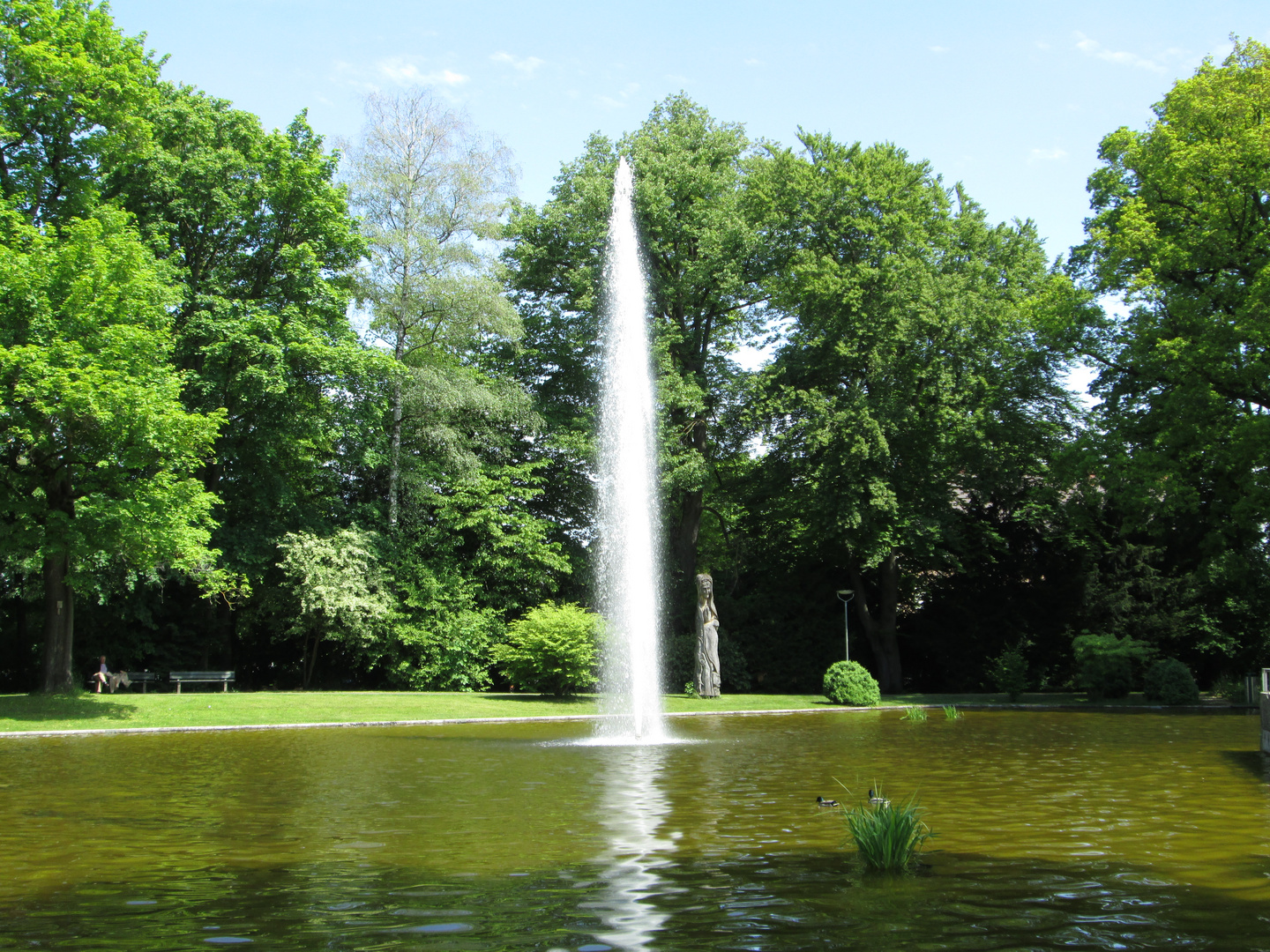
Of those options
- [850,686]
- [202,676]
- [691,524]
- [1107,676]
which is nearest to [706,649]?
[850,686]

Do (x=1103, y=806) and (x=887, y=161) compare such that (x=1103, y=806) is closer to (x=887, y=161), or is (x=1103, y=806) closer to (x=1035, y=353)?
(x=1035, y=353)

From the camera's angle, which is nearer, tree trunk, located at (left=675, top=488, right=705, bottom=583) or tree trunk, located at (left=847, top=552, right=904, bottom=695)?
tree trunk, located at (left=847, top=552, right=904, bottom=695)

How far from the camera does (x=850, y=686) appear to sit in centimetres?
3003

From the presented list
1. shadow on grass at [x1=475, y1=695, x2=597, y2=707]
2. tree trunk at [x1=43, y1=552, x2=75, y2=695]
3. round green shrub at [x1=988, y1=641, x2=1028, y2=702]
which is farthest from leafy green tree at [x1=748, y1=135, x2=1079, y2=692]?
tree trunk at [x1=43, y1=552, x2=75, y2=695]

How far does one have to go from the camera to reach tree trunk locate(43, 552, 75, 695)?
83.4 feet

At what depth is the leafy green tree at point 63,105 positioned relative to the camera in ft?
88.6

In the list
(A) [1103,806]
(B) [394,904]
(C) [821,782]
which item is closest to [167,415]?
(C) [821,782]

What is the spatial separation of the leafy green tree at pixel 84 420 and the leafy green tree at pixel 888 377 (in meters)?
20.2

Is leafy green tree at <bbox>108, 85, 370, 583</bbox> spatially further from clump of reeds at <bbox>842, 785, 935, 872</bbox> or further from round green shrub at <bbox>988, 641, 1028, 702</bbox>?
clump of reeds at <bbox>842, 785, 935, 872</bbox>

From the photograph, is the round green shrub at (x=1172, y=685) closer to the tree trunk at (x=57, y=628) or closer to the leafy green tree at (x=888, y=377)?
the leafy green tree at (x=888, y=377)

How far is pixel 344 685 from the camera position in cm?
3644

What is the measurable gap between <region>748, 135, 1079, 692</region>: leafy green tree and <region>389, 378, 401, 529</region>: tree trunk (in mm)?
13296

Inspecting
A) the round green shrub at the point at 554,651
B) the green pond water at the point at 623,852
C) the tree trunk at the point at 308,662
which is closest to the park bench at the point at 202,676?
the tree trunk at the point at 308,662

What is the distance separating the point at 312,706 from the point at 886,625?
21.3 m
